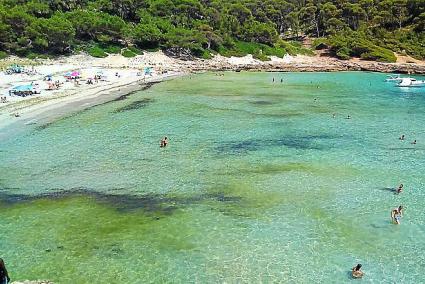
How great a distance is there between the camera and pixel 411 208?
2564 cm

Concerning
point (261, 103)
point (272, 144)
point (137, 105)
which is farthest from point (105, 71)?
point (272, 144)

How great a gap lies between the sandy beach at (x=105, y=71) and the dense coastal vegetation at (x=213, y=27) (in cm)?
325

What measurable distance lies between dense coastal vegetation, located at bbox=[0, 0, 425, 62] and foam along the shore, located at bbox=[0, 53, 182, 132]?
23.7 ft

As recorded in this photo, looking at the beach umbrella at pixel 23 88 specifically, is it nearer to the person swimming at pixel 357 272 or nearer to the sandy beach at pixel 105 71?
the sandy beach at pixel 105 71

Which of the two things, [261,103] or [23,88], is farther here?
[261,103]

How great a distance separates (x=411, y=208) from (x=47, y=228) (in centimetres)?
1932

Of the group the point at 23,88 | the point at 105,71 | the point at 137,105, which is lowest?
the point at 137,105

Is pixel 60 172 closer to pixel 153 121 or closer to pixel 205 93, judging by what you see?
pixel 153 121

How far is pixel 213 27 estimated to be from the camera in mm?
117188

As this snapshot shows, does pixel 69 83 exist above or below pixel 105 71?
below

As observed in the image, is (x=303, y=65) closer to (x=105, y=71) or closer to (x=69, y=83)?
(x=105, y=71)

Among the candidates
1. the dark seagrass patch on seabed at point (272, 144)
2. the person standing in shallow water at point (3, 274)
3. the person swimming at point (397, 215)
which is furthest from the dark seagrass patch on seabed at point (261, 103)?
the person standing in shallow water at point (3, 274)

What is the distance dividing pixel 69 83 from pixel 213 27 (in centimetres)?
5989

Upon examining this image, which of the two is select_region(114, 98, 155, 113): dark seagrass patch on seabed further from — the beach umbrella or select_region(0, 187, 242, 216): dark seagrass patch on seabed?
select_region(0, 187, 242, 216): dark seagrass patch on seabed
